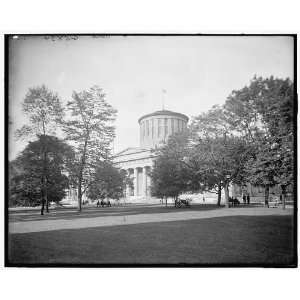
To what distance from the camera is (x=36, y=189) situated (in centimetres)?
930

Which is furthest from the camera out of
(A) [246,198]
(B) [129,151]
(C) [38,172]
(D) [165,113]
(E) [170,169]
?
(A) [246,198]

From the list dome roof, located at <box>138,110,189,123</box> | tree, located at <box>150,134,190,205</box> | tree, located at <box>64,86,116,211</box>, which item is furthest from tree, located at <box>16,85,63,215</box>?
tree, located at <box>150,134,190,205</box>

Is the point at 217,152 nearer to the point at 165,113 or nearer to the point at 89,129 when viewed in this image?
the point at 165,113

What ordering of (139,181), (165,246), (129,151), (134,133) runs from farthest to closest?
(139,181), (129,151), (134,133), (165,246)

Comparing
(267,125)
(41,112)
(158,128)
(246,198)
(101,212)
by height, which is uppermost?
(41,112)

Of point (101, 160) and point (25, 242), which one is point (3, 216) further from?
point (101, 160)

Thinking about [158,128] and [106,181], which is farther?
[106,181]

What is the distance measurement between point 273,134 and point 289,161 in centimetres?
109

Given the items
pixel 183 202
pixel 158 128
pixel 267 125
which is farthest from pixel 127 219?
pixel 267 125

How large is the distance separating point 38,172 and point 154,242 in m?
4.18

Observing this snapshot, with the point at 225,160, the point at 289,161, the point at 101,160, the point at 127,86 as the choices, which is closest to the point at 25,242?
the point at 101,160

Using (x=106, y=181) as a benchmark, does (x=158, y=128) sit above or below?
above

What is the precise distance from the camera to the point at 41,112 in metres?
8.40

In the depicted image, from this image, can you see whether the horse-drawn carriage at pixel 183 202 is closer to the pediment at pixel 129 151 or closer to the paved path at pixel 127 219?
the paved path at pixel 127 219
